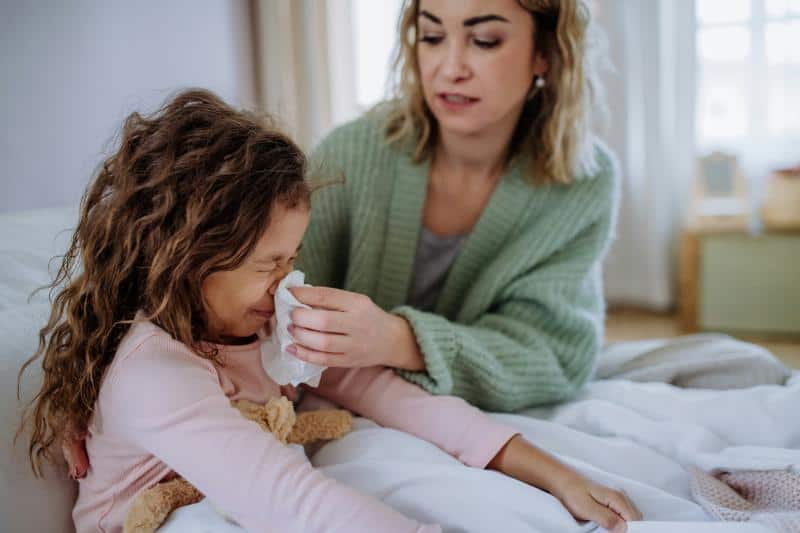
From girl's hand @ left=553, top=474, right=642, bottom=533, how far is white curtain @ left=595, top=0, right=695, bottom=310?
7.17ft

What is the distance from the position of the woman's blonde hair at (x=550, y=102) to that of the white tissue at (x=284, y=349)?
0.59 meters

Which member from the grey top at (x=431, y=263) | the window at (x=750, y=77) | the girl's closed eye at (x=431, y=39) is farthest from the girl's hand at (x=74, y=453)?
the window at (x=750, y=77)

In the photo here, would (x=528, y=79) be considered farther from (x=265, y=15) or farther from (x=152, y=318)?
(x=265, y=15)

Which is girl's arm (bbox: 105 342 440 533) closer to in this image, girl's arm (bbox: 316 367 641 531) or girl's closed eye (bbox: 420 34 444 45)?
girl's arm (bbox: 316 367 641 531)

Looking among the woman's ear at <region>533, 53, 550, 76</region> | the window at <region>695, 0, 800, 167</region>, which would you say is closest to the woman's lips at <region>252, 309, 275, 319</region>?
the woman's ear at <region>533, 53, 550, 76</region>

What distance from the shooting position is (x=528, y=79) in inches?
54.9

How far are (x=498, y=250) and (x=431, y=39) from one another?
0.41m

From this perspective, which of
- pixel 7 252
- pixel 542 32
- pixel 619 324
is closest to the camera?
pixel 7 252

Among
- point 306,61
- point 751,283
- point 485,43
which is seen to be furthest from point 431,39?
point 751,283

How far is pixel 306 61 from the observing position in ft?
10.2

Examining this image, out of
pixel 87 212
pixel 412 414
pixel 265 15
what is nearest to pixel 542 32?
Result: pixel 412 414

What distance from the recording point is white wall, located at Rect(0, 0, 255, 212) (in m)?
1.33

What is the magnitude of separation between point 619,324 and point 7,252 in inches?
102

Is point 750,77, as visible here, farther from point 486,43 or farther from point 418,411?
point 418,411
